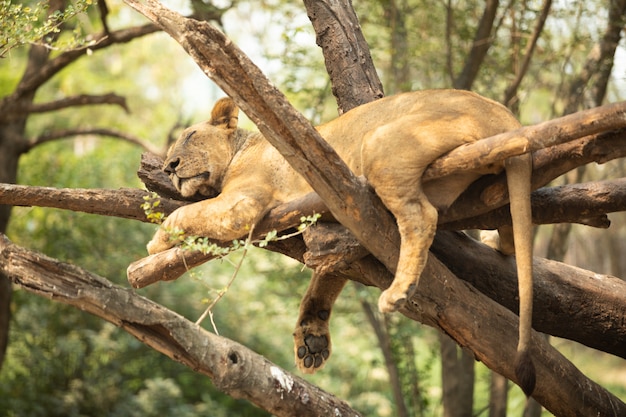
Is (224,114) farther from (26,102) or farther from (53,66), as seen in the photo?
(26,102)

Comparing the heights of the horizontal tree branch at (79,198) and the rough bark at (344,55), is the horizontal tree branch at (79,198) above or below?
below

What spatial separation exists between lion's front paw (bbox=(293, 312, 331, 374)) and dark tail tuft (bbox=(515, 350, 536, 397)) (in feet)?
5.61

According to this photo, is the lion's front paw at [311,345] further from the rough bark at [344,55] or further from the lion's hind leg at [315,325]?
the rough bark at [344,55]

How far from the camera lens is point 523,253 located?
419cm

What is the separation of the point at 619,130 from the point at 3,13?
406 cm

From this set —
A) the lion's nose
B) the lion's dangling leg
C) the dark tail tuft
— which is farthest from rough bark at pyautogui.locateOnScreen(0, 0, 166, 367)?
the dark tail tuft

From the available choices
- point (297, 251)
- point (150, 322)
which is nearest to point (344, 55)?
point (297, 251)

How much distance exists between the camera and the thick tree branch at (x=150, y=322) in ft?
13.1

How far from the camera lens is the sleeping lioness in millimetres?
4238

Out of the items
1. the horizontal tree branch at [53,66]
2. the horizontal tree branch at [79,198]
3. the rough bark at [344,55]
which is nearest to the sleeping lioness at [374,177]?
Result: the horizontal tree branch at [79,198]

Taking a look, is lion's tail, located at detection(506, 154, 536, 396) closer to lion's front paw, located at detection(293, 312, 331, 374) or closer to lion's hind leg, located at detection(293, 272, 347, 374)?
lion's hind leg, located at detection(293, 272, 347, 374)

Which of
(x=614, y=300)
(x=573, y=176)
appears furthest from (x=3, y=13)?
(x=573, y=176)

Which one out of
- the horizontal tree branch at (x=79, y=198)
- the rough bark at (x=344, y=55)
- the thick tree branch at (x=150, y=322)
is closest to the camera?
the thick tree branch at (x=150, y=322)

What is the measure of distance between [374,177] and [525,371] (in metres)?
1.31
